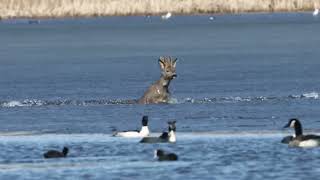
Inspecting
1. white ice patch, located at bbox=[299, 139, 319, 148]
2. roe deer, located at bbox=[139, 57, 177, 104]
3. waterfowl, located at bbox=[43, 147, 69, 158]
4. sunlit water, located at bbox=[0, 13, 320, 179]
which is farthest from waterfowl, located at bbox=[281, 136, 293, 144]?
roe deer, located at bbox=[139, 57, 177, 104]

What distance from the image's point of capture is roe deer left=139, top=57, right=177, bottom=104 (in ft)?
107

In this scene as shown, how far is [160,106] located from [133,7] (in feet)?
181

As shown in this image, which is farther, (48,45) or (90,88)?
(48,45)

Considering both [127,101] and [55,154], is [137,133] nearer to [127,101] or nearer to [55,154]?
[55,154]

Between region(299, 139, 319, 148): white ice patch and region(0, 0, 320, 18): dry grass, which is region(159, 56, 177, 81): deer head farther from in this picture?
region(0, 0, 320, 18): dry grass

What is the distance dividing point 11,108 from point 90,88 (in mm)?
6413

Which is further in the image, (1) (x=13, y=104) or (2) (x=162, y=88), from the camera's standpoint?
(1) (x=13, y=104)

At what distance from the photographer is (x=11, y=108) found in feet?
106

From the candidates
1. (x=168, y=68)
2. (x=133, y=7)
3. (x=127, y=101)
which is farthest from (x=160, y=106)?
(x=133, y=7)

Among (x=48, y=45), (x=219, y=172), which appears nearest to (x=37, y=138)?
(x=219, y=172)

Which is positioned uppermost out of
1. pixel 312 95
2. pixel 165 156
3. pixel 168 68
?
pixel 168 68

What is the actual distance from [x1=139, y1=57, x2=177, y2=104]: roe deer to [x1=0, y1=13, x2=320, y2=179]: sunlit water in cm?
34

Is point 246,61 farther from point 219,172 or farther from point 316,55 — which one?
point 219,172

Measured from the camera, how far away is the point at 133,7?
87.2 m
